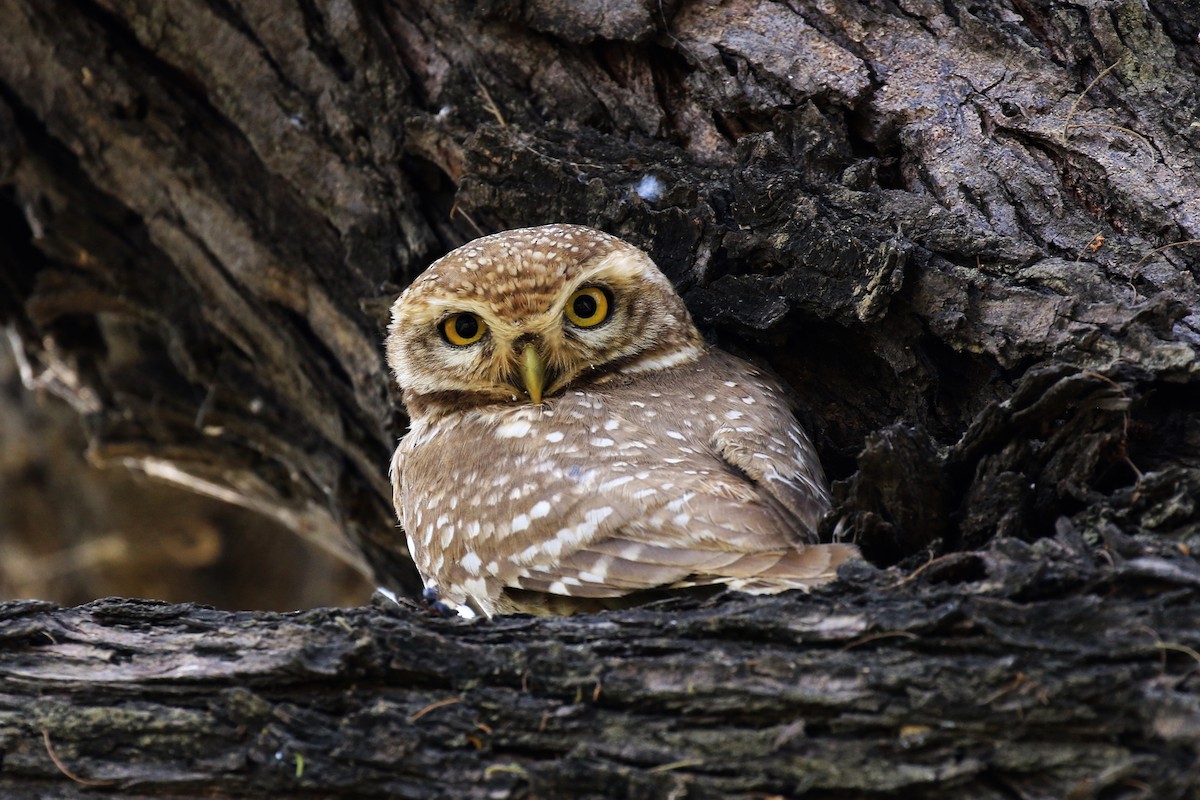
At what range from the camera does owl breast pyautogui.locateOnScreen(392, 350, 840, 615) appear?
2.86 m

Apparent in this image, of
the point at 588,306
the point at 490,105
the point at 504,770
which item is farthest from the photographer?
the point at 490,105

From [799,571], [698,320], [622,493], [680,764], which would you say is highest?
[698,320]

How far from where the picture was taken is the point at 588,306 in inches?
148

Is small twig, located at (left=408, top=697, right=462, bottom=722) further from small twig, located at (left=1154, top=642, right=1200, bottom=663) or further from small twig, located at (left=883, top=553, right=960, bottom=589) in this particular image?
small twig, located at (left=1154, top=642, right=1200, bottom=663)

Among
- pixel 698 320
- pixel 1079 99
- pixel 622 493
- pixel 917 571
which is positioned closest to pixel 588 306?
pixel 698 320

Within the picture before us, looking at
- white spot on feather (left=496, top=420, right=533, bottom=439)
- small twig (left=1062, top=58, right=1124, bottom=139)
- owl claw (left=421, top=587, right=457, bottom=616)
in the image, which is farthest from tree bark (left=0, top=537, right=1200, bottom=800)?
small twig (left=1062, top=58, right=1124, bottom=139)

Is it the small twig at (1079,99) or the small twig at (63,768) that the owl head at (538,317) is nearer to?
the small twig at (1079,99)

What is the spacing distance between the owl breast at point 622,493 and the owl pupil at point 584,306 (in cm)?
23

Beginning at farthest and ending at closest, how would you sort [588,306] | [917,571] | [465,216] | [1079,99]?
[465,216], [588,306], [1079,99], [917,571]

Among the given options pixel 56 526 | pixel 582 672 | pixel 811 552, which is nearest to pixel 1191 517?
pixel 811 552

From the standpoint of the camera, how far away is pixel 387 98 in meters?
4.01

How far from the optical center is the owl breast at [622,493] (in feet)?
9.37

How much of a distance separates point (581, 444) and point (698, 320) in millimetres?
760

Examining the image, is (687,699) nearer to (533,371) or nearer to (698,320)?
(533,371)
